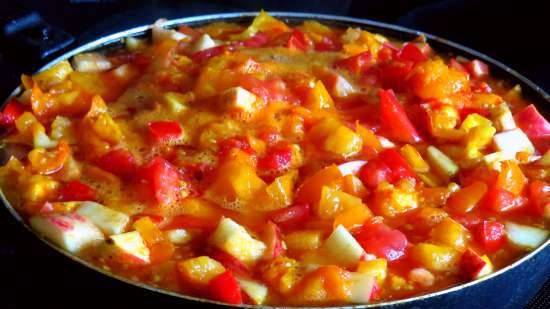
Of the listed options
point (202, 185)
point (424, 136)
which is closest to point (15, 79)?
point (202, 185)

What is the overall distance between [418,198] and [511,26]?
2596mm

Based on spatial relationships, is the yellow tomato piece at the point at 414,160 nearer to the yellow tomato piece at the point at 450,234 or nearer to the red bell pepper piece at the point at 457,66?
the yellow tomato piece at the point at 450,234

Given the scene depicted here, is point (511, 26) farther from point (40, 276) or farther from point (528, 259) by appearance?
point (40, 276)

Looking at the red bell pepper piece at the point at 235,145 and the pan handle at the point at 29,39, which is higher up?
the pan handle at the point at 29,39

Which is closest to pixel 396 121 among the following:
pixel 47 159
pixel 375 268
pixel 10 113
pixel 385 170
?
pixel 385 170

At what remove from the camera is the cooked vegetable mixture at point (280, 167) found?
199cm

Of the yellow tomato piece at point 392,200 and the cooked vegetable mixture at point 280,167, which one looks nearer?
the cooked vegetable mixture at point 280,167

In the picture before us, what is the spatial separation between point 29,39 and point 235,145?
1017 millimetres

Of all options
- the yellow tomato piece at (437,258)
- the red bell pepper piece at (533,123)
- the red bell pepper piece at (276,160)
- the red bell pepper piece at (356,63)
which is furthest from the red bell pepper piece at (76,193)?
the red bell pepper piece at (533,123)

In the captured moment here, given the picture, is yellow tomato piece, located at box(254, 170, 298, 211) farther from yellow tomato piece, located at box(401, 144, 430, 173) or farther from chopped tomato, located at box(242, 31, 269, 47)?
chopped tomato, located at box(242, 31, 269, 47)

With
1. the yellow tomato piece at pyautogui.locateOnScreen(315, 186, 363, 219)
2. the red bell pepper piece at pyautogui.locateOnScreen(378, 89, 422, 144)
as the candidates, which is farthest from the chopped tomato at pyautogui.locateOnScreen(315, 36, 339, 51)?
the yellow tomato piece at pyautogui.locateOnScreen(315, 186, 363, 219)

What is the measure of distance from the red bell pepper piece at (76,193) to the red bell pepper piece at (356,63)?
1253 mm

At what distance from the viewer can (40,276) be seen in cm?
196

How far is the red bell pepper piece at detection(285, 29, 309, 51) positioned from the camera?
3105 millimetres
